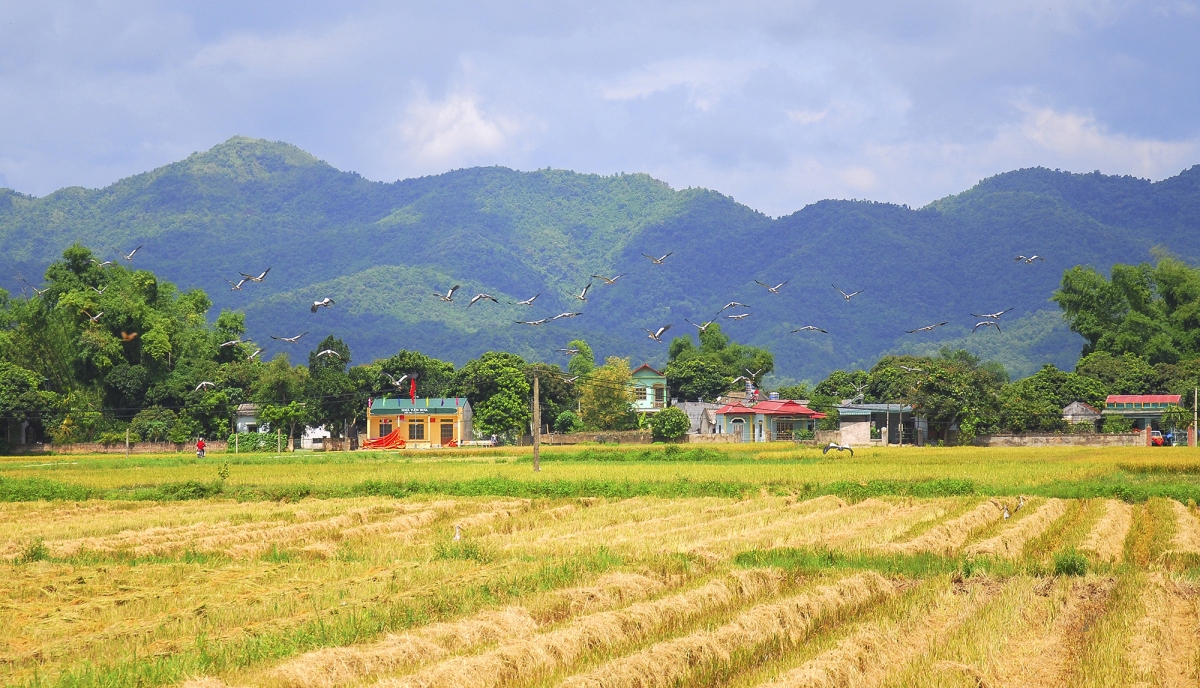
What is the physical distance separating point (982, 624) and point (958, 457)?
39276 mm

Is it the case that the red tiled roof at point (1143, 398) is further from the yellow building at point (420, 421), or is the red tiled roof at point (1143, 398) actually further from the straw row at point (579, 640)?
the straw row at point (579, 640)

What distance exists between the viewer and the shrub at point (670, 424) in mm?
80562

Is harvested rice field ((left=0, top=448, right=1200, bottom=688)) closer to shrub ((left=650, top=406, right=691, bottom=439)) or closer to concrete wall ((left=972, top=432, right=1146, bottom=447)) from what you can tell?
concrete wall ((left=972, top=432, right=1146, bottom=447))

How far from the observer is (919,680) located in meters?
10.8

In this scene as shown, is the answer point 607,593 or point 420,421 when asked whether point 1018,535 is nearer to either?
point 607,593

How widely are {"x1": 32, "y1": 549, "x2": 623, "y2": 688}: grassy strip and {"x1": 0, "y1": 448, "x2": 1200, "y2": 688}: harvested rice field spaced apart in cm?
5

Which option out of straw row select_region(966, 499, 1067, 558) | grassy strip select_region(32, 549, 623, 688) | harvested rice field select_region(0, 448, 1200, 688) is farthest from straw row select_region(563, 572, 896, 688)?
straw row select_region(966, 499, 1067, 558)

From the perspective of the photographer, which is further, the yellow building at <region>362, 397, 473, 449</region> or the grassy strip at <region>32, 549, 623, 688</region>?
the yellow building at <region>362, 397, 473, 449</region>

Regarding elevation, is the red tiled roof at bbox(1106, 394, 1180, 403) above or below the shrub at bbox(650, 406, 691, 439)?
above

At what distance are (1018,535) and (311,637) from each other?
49.4 ft

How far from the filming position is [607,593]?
15203mm

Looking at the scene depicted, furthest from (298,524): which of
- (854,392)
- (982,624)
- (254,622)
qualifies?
(854,392)

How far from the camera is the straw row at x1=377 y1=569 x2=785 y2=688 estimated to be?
10828 millimetres

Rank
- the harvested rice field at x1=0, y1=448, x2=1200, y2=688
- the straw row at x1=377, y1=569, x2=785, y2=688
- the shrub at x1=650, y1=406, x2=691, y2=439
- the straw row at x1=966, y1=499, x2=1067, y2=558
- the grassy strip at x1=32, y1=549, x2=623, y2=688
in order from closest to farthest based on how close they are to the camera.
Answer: the straw row at x1=377, y1=569, x2=785, y2=688 < the grassy strip at x1=32, y1=549, x2=623, y2=688 < the harvested rice field at x1=0, y1=448, x2=1200, y2=688 < the straw row at x1=966, y1=499, x2=1067, y2=558 < the shrub at x1=650, y1=406, x2=691, y2=439
